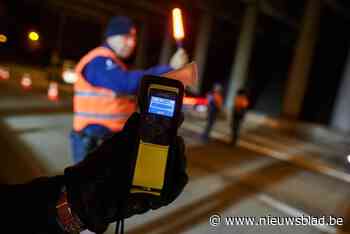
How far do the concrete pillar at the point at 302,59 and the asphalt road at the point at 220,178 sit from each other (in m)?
8.12

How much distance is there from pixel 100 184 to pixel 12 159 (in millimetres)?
4782

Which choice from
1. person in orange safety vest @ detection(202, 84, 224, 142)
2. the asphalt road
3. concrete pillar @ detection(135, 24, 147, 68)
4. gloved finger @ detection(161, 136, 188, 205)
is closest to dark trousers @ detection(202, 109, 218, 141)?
person in orange safety vest @ detection(202, 84, 224, 142)

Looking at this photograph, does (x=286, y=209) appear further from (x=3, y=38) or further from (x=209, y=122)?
(x=209, y=122)

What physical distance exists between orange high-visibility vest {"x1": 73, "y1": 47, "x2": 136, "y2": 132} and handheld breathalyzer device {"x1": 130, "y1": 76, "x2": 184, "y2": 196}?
145 cm

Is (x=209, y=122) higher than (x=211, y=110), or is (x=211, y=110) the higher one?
(x=211, y=110)

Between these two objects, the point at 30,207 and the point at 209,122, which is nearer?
the point at 30,207

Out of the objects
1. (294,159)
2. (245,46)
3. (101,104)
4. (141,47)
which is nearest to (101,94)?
(101,104)

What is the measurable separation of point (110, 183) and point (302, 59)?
709 inches

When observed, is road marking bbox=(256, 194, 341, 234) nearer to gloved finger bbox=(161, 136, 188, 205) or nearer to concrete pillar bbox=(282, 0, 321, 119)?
gloved finger bbox=(161, 136, 188, 205)

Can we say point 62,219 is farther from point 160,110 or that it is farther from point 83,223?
point 160,110

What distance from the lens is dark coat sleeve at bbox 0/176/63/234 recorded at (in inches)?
63.1

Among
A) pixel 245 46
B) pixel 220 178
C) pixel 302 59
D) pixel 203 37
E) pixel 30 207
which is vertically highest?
pixel 203 37

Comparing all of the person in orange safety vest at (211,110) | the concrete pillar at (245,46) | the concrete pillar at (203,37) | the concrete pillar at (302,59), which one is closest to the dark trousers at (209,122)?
the person in orange safety vest at (211,110)

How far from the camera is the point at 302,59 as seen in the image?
60.0ft
